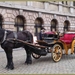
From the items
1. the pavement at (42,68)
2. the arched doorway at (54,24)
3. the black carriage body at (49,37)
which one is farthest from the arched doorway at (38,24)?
the pavement at (42,68)

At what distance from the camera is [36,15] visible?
766 inches

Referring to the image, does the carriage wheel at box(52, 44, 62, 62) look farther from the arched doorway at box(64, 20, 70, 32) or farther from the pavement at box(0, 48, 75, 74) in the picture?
the arched doorway at box(64, 20, 70, 32)

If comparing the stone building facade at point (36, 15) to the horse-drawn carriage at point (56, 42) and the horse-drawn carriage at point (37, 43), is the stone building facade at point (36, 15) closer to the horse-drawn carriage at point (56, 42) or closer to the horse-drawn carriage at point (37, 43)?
the horse-drawn carriage at point (56, 42)

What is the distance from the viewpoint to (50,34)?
32.2 ft

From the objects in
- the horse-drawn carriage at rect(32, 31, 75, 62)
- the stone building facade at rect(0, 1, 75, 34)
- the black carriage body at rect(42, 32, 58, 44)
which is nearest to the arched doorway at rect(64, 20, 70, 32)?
the stone building facade at rect(0, 1, 75, 34)

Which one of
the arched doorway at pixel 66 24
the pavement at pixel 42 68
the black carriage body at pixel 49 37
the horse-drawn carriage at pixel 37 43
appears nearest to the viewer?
the pavement at pixel 42 68

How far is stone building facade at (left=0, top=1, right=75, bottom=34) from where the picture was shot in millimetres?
16797

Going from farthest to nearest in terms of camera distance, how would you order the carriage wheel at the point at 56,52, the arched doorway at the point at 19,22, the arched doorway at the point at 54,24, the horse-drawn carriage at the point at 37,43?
the arched doorway at the point at 54,24
the arched doorway at the point at 19,22
the carriage wheel at the point at 56,52
the horse-drawn carriage at the point at 37,43

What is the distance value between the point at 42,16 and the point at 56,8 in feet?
9.59

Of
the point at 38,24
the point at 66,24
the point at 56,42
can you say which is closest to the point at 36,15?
the point at 38,24

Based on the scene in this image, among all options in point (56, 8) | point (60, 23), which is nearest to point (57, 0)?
point (56, 8)

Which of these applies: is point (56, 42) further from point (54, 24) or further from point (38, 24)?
point (54, 24)

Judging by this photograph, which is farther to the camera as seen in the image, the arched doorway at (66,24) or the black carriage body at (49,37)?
the arched doorway at (66,24)

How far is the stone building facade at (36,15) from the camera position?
1680cm
